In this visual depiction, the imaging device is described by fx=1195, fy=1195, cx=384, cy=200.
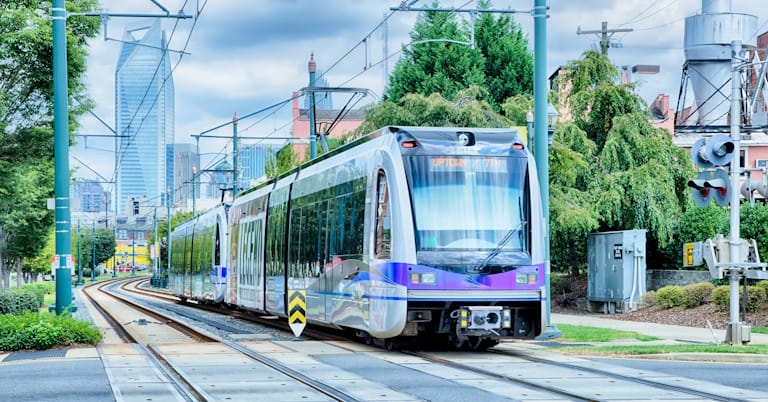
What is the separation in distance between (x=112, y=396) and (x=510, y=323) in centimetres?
688

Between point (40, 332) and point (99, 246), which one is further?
point (99, 246)

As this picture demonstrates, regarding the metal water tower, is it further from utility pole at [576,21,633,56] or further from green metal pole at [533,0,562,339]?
green metal pole at [533,0,562,339]

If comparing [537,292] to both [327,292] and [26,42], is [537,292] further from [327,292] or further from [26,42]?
[26,42]

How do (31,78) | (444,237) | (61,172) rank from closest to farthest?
(444,237)
(61,172)
(31,78)

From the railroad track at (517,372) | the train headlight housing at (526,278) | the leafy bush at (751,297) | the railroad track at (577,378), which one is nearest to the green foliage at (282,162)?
the leafy bush at (751,297)

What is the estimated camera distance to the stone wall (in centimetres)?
3197

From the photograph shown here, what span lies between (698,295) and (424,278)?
45.8ft

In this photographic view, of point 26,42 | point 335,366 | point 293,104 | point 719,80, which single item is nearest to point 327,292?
point 335,366

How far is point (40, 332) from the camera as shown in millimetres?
18516

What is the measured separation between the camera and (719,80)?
52.2 meters

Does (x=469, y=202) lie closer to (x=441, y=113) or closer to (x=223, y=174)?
(x=441, y=113)

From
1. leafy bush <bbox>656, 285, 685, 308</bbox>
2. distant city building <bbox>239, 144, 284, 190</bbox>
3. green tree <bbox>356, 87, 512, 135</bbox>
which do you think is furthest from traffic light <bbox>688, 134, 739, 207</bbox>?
distant city building <bbox>239, 144, 284, 190</bbox>

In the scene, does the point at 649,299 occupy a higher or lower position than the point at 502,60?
lower

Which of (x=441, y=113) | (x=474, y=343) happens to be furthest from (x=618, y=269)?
(x=474, y=343)
